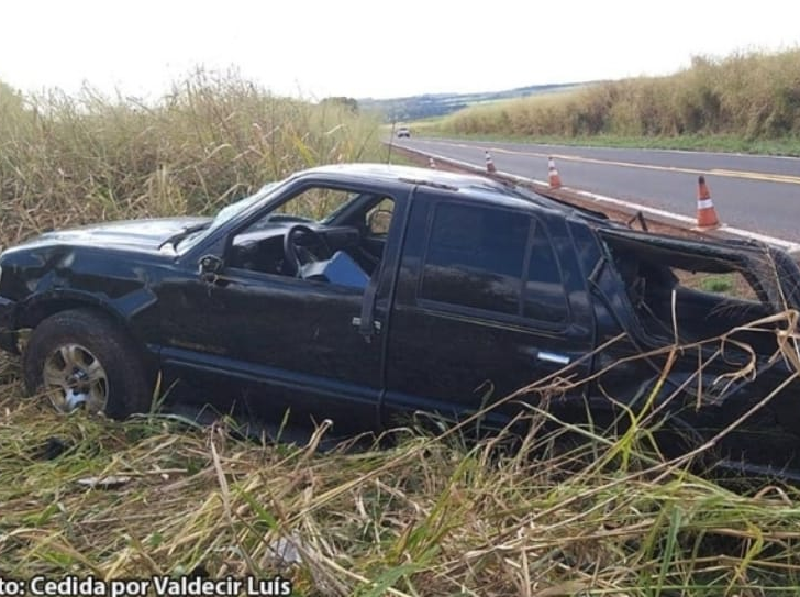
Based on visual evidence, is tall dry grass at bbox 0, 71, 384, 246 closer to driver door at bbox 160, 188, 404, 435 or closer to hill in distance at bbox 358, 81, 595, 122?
hill in distance at bbox 358, 81, 595, 122

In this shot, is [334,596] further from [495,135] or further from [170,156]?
[495,135]

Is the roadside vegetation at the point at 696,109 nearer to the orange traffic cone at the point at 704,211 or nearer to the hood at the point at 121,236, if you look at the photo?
the orange traffic cone at the point at 704,211

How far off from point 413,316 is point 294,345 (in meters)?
0.67

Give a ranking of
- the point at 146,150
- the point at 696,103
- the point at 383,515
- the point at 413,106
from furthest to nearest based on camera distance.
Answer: the point at 696,103 < the point at 413,106 < the point at 146,150 < the point at 383,515

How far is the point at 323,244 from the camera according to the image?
5.00 meters

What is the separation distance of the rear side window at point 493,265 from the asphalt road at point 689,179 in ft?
20.3

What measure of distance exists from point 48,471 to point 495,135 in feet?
136

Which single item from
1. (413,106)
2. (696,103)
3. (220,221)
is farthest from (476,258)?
(696,103)

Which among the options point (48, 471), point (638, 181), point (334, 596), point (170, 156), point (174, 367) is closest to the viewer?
point (334, 596)

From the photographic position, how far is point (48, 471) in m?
3.90

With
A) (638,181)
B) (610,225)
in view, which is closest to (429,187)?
(610,225)

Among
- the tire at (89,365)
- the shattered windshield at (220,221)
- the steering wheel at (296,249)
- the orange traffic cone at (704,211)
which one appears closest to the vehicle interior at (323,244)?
the steering wheel at (296,249)

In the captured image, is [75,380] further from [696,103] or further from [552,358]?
[696,103]

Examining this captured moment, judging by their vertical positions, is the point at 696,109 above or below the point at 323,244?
above
